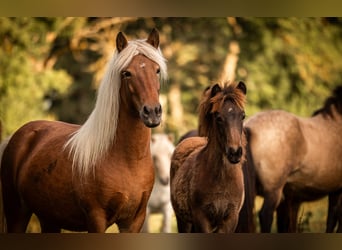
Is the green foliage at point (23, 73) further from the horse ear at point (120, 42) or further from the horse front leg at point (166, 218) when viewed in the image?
the horse ear at point (120, 42)

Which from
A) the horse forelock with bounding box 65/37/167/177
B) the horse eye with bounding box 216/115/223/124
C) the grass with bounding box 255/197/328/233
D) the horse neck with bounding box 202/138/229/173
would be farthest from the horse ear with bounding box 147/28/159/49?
the grass with bounding box 255/197/328/233

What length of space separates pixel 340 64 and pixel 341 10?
1.85 ft

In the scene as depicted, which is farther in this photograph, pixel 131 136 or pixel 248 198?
pixel 248 198

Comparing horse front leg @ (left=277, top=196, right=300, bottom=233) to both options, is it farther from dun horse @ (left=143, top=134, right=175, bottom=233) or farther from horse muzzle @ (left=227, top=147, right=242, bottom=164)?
horse muzzle @ (left=227, top=147, right=242, bottom=164)

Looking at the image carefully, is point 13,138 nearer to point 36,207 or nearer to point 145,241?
point 36,207

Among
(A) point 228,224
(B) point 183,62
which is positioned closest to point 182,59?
(B) point 183,62

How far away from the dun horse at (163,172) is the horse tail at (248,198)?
1.09 m

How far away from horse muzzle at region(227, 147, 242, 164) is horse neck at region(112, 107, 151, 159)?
605mm

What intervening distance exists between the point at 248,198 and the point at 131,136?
4.95ft

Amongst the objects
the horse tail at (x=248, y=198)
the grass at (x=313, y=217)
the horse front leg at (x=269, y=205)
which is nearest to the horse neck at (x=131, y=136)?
the horse tail at (x=248, y=198)

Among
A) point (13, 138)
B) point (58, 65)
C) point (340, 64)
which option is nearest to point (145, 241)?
point (13, 138)

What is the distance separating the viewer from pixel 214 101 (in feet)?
16.1

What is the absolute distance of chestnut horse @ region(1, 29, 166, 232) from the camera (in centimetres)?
452

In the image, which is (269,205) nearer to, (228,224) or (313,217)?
(313,217)
